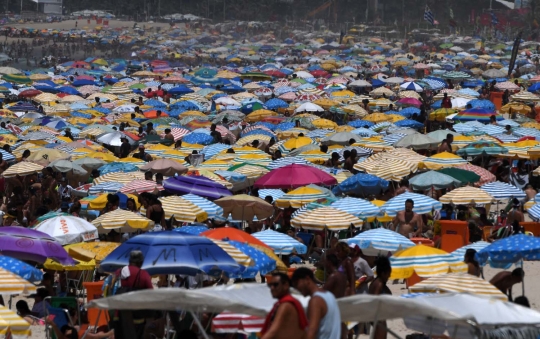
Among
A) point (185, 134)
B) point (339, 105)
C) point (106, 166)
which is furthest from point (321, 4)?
point (106, 166)

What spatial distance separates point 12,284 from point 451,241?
569 cm

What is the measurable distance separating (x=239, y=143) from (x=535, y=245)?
444 inches

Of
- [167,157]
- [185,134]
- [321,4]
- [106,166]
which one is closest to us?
[106,166]

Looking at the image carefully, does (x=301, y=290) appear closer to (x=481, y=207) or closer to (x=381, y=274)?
(x=381, y=274)

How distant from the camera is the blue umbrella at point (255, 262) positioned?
28.8 feet

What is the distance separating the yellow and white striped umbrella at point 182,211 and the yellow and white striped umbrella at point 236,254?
11.0ft

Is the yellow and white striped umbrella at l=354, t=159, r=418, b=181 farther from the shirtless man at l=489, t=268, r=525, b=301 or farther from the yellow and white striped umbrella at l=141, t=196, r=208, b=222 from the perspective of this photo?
the shirtless man at l=489, t=268, r=525, b=301

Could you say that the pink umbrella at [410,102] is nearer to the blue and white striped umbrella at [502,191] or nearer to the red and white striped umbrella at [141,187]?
the blue and white striped umbrella at [502,191]

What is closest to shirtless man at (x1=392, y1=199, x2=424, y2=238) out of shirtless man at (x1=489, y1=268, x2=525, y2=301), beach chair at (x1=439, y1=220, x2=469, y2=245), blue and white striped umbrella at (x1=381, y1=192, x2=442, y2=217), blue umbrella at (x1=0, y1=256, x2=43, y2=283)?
beach chair at (x1=439, y1=220, x2=469, y2=245)

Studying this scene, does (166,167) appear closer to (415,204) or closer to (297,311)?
(415,204)

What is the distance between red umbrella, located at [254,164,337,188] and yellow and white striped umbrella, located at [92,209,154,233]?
343cm

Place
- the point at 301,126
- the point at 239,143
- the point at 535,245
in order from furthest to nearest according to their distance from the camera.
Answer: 1. the point at 301,126
2. the point at 239,143
3. the point at 535,245

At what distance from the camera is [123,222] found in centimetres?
1132

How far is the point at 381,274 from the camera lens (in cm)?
780
